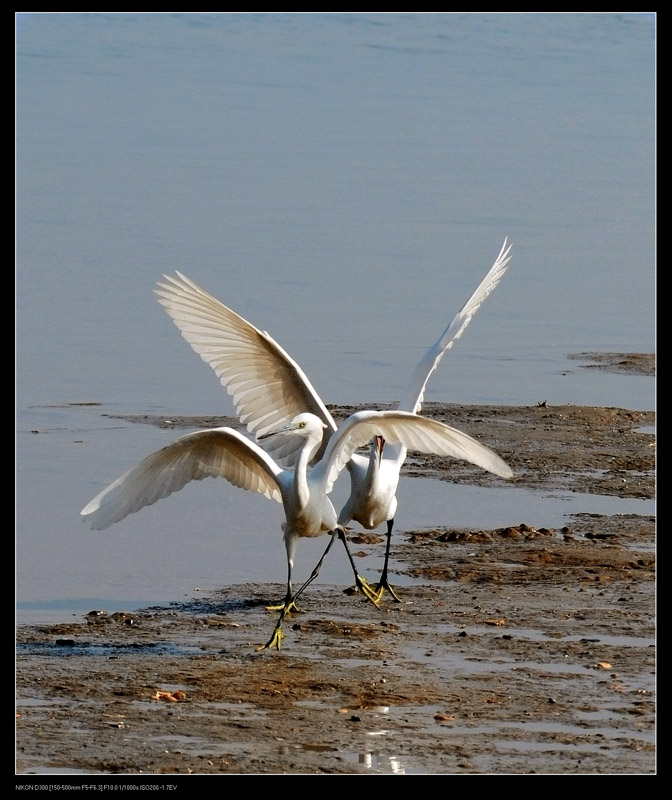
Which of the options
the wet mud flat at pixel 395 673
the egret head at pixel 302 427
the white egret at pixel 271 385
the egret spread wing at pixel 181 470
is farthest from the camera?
the white egret at pixel 271 385

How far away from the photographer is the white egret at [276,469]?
8.44 meters

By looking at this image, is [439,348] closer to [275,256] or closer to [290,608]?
[290,608]

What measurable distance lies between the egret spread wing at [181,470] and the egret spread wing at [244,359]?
819 millimetres

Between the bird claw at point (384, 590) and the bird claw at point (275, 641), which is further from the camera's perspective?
the bird claw at point (384, 590)

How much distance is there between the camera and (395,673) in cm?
799

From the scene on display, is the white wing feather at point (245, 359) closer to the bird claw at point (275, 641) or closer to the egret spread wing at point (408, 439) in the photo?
the egret spread wing at point (408, 439)

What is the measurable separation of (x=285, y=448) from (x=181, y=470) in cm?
157

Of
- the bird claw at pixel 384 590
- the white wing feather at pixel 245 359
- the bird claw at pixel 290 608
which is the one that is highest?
the white wing feather at pixel 245 359

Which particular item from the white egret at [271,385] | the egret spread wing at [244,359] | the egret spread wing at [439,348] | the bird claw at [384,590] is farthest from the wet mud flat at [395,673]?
the egret spread wing at [244,359]

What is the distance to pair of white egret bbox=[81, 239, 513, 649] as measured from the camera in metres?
8.44

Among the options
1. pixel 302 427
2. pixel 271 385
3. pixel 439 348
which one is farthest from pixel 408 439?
pixel 439 348

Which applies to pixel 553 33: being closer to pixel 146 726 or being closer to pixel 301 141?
pixel 301 141

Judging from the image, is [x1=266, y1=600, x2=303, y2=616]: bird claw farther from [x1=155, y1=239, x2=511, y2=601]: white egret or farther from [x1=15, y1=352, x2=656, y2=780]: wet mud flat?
[x1=155, y1=239, x2=511, y2=601]: white egret

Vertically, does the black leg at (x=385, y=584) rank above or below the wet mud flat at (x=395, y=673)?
above
